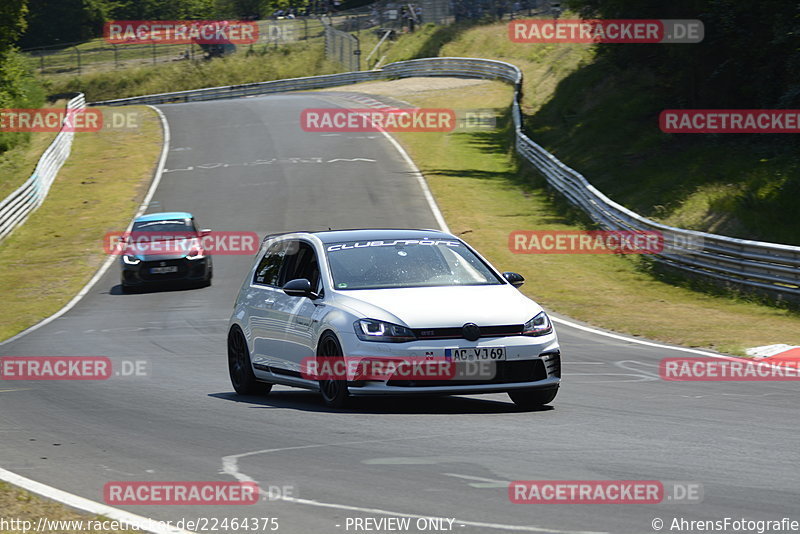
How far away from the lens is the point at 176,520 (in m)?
6.48

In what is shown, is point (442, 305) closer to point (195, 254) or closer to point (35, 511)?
point (35, 511)

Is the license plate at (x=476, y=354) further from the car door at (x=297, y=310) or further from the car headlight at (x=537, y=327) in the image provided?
the car door at (x=297, y=310)

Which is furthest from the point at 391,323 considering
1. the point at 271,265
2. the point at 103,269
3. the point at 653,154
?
the point at 653,154

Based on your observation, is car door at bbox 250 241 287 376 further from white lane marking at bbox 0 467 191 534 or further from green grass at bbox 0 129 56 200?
green grass at bbox 0 129 56 200

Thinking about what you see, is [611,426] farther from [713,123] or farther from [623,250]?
[713,123]

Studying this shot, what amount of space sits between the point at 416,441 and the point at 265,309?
3.67m

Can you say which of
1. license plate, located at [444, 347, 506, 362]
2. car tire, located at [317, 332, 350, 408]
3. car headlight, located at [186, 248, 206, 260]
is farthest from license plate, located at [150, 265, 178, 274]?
license plate, located at [444, 347, 506, 362]

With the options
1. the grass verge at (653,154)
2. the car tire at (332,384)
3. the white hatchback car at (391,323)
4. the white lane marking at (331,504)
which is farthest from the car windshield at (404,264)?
the grass verge at (653,154)

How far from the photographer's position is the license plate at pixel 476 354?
32.3 feet

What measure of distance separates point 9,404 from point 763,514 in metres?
8.08

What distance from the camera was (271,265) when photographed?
40.5ft

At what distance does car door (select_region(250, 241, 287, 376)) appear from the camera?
462 inches

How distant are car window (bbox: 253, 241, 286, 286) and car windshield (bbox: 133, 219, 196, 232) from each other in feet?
50.8

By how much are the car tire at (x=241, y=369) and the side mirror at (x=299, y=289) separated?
1.48 m
